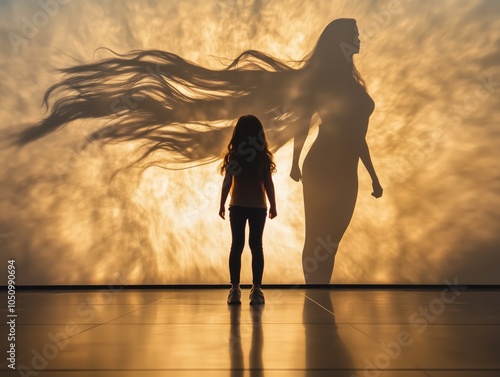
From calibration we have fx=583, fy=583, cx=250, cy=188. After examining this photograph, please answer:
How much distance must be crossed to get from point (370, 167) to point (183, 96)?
1.58m

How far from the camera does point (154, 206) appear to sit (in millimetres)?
4723

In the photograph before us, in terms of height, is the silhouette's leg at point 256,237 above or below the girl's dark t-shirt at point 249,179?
below

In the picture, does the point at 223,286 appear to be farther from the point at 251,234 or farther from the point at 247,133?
the point at 247,133

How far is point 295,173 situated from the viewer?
14.7ft

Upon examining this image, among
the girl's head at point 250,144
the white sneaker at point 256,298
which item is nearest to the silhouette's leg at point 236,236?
the white sneaker at point 256,298

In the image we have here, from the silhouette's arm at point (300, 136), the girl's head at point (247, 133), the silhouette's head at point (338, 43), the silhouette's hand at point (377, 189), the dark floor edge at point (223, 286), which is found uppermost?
the silhouette's head at point (338, 43)

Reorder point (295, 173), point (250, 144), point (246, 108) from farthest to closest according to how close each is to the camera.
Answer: point (246, 108) → point (295, 173) → point (250, 144)

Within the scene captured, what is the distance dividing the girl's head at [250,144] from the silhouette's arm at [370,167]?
4.60ft

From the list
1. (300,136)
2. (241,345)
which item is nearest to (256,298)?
(241,345)

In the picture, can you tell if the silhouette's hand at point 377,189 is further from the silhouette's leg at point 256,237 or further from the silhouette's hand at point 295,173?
the silhouette's leg at point 256,237

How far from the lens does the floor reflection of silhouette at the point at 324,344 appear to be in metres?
1.44

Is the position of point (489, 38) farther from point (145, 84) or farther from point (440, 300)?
point (145, 84)

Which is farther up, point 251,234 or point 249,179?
point 249,179

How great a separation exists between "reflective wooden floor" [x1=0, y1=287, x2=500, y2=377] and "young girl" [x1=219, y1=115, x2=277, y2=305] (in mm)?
215
